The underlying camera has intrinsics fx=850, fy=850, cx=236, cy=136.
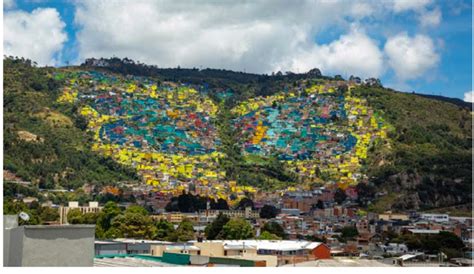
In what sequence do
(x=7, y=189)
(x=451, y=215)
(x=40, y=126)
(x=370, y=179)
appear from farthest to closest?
1. (x=40, y=126)
2. (x=370, y=179)
3. (x=451, y=215)
4. (x=7, y=189)

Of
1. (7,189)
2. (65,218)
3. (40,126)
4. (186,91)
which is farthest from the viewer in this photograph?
(186,91)

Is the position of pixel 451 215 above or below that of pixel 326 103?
below

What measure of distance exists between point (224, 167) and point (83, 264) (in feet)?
170

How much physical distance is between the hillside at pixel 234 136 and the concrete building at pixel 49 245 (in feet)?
138

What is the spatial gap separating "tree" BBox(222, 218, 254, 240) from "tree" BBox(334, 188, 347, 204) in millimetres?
18398

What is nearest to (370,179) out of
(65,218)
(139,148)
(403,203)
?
(403,203)

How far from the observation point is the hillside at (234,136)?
156 ft

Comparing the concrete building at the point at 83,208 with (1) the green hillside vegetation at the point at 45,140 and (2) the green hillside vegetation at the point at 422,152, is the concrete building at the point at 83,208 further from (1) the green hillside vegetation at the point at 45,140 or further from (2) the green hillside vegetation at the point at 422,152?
(2) the green hillside vegetation at the point at 422,152

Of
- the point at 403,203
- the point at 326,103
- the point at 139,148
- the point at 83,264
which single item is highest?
the point at 326,103

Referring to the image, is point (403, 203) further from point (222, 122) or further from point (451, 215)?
point (222, 122)

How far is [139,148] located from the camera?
192 ft

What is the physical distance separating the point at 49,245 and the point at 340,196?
4433cm

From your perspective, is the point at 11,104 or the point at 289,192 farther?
the point at 11,104

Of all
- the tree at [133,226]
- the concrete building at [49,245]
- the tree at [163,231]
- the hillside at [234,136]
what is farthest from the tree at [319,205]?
the concrete building at [49,245]
